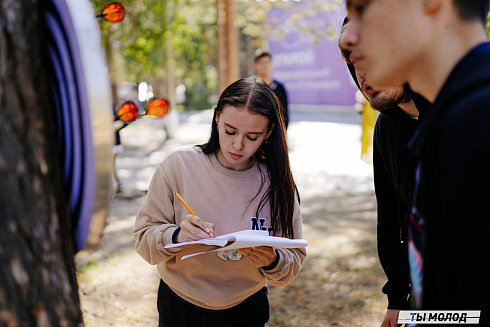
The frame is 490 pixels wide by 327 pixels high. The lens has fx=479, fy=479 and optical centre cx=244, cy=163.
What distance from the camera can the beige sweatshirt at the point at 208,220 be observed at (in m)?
1.90

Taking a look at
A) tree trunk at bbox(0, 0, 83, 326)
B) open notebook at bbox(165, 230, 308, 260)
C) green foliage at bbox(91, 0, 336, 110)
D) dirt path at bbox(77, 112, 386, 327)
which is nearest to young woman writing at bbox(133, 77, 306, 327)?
open notebook at bbox(165, 230, 308, 260)

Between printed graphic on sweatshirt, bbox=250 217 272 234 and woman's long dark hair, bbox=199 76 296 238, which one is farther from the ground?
woman's long dark hair, bbox=199 76 296 238

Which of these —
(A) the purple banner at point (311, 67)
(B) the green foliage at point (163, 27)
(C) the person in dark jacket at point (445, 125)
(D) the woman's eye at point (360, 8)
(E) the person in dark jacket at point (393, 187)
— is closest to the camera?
(C) the person in dark jacket at point (445, 125)

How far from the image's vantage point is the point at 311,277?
455cm

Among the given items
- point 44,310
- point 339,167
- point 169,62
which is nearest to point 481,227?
point 44,310

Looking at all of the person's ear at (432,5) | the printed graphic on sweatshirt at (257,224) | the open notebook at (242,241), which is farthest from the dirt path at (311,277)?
the person's ear at (432,5)

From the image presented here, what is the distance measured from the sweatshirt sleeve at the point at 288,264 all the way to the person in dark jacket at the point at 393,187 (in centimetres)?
35

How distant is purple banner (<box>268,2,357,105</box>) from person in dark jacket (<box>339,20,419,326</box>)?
16315 mm

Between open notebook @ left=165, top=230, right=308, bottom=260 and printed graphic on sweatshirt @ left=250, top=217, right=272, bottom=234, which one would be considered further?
printed graphic on sweatshirt @ left=250, top=217, right=272, bottom=234

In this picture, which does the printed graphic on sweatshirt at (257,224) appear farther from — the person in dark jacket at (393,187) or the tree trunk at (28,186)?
the tree trunk at (28,186)

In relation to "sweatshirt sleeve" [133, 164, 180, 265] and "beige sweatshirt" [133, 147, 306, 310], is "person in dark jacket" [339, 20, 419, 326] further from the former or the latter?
"sweatshirt sleeve" [133, 164, 180, 265]

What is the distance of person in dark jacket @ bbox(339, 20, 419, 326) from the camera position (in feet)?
5.86

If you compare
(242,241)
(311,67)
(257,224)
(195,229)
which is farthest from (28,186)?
(311,67)

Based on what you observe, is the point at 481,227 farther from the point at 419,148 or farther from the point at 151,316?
the point at 151,316
